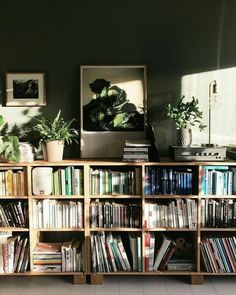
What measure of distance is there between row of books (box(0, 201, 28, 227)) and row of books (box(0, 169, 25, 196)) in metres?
0.10

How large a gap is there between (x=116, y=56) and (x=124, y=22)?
0.30 meters

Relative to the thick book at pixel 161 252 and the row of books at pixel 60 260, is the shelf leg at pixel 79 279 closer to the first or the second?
the row of books at pixel 60 260

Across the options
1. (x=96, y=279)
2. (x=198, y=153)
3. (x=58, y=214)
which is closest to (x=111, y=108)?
(x=198, y=153)

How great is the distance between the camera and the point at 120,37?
3.30m

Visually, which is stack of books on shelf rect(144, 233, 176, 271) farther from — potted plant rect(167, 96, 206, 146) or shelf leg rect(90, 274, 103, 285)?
potted plant rect(167, 96, 206, 146)

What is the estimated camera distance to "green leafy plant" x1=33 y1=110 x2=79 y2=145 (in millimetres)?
3062

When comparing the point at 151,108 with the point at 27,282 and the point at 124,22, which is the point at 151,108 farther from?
the point at 27,282

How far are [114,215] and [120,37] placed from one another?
61.2 inches

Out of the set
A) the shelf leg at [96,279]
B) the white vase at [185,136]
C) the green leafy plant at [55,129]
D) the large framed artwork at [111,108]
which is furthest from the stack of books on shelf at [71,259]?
the white vase at [185,136]

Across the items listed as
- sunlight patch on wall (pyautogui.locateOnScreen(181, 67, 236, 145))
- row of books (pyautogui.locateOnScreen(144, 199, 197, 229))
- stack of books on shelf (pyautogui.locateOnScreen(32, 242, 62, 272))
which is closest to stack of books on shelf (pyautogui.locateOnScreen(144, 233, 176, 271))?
row of books (pyautogui.locateOnScreen(144, 199, 197, 229))

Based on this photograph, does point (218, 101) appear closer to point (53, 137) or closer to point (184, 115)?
point (184, 115)

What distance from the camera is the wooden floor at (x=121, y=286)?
2.91 m

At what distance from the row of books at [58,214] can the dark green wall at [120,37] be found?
105cm

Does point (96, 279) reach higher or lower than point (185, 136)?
lower
